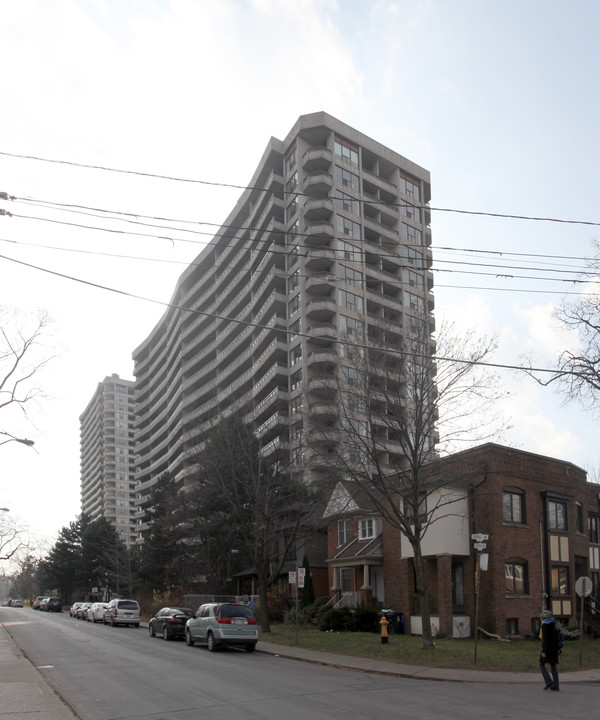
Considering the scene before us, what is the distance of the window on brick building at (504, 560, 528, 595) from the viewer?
2759 cm

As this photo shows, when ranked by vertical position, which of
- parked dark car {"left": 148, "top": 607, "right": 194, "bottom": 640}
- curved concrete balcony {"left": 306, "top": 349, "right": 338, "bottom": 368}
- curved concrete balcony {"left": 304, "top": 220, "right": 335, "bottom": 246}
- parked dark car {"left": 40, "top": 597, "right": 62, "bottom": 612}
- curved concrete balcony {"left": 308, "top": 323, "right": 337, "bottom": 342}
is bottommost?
parked dark car {"left": 40, "top": 597, "right": 62, "bottom": 612}

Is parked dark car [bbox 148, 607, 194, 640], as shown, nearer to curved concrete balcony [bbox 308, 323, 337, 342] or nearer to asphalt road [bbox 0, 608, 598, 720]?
asphalt road [bbox 0, 608, 598, 720]

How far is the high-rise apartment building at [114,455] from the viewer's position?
526ft

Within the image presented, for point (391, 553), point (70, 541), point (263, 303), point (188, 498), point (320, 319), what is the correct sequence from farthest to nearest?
point (70, 541) → point (263, 303) → point (320, 319) → point (188, 498) → point (391, 553)

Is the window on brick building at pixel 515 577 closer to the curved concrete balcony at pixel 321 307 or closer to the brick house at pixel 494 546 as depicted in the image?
the brick house at pixel 494 546

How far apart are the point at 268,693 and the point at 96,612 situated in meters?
38.6

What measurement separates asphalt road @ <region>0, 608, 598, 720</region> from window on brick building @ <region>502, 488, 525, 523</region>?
1156 centimetres

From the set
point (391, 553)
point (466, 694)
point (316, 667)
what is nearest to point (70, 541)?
point (391, 553)

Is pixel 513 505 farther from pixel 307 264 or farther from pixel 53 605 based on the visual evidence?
pixel 53 605

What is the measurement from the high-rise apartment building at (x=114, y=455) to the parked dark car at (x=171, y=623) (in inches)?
5150

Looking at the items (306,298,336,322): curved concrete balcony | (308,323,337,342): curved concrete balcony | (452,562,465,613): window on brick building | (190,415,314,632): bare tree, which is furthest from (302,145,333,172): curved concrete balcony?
(452,562,465,613): window on brick building

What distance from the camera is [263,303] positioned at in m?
76.7

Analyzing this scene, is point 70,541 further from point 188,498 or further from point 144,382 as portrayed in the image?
point 188,498

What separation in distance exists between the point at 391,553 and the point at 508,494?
596 cm
